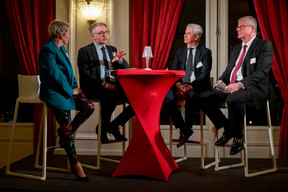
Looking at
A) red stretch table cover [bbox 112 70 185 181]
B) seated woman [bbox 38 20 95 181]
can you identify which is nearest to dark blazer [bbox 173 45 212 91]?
red stretch table cover [bbox 112 70 185 181]

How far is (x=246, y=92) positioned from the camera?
3.00 meters

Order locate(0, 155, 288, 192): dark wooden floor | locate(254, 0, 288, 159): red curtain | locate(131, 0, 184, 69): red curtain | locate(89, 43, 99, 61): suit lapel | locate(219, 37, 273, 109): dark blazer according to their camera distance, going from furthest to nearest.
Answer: locate(131, 0, 184, 69): red curtain → locate(254, 0, 288, 159): red curtain → locate(89, 43, 99, 61): suit lapel → locate(219, 37, 273, 109): dark blazer → locate(0, 155, 288, 192): dark wooden floor

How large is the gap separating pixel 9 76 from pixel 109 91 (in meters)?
2.10

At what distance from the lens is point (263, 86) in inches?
121

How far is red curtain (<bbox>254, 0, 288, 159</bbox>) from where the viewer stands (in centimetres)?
406

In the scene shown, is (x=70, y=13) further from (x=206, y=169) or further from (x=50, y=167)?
(x=206, y=169)

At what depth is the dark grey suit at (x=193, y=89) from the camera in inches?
131

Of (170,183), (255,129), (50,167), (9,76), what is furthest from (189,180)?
(9,76)

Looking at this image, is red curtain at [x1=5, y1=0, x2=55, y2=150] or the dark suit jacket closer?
the dark suit jacket

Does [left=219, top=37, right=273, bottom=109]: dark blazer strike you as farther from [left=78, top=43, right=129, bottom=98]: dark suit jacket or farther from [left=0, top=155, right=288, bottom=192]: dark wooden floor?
[left=78, top=43, right=129, bottom=98]: dark suit jacket

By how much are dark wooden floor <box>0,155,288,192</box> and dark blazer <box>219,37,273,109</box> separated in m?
0.67

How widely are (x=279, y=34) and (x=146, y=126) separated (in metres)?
2.30

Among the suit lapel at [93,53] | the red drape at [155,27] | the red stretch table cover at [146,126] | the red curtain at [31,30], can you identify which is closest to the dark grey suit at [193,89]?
the red stretch table cover at [146,126]

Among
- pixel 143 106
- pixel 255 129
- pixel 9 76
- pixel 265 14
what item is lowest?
pixel 255 129
